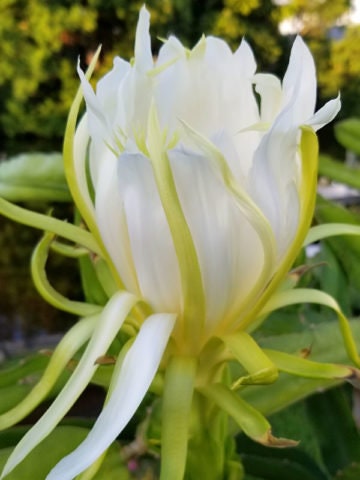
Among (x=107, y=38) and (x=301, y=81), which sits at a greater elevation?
(x=301, y=81)

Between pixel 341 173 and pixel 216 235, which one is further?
pixel 341 173

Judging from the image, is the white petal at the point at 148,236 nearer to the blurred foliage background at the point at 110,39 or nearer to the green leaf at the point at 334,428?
the green leaf at the point at 334,428

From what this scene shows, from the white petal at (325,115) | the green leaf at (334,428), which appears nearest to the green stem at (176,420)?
the white petal at (325,115)

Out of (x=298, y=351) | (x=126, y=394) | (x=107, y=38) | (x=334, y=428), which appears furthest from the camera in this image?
(x=107, y=38)

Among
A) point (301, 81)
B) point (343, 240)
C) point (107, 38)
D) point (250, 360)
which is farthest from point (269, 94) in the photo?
point (107, 38)

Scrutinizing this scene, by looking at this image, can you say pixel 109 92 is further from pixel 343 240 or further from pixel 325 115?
pixel 343 240

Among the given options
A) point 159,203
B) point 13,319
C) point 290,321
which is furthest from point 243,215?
point 13,319

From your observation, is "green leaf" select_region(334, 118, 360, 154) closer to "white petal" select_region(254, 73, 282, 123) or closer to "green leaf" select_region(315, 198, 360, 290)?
"green leaf" select_region(315, 198, 360, 290)
